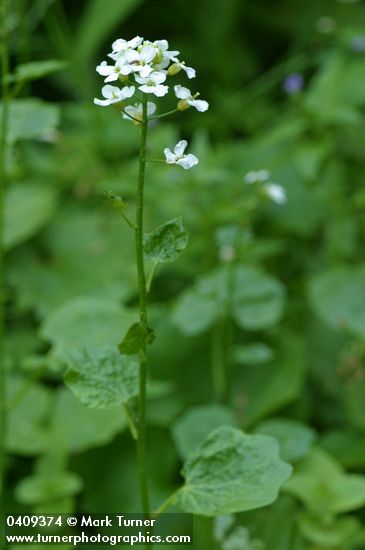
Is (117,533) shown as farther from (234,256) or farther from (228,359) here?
(234,256)

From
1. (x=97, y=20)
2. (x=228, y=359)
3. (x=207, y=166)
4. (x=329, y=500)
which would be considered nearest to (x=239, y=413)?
(x=228, y=359)

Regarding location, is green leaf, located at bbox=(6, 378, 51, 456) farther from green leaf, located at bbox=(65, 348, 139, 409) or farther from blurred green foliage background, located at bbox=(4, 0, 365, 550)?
green leaf, located at bbox=(65, 348, 139, 409)

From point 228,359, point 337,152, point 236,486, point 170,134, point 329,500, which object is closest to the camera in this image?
point 236,486

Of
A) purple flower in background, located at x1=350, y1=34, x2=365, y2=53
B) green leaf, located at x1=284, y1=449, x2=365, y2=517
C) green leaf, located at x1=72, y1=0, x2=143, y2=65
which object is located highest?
Result: green leaf, located at x1=72, y1=0, x2=143, y2=65

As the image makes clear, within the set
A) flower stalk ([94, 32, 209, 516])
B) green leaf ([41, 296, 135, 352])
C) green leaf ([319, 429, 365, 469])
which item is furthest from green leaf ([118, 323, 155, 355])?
green leaf ([319, 429, 365, 469])

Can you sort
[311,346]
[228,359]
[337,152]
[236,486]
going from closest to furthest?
[236,486]
[228,359]
[311,346]
[337,152]

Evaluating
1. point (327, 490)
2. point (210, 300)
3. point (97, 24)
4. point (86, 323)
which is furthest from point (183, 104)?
point (97, 24)

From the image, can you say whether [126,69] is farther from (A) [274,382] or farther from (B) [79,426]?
(A) [274,382]

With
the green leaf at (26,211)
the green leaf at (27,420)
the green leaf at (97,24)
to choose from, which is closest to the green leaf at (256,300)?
the green leaf at (27,420)
